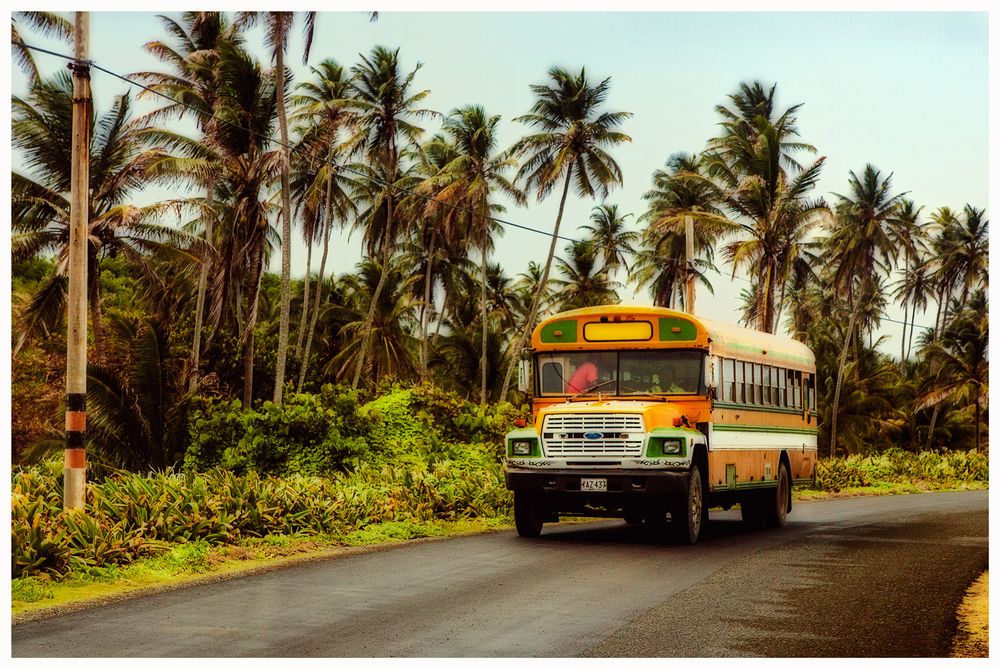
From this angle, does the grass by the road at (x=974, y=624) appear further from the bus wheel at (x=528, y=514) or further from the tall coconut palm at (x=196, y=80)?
the tall coconut palm at (x=196, y=80)

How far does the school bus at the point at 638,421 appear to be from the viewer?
47.8ft

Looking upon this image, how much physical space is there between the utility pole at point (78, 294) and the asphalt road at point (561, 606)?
2.76 meters

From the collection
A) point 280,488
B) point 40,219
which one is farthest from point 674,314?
point 40,219

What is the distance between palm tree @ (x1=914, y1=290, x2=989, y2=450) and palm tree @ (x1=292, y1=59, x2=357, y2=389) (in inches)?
913

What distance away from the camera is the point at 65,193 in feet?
97.0

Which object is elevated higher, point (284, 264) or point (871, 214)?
point (871, 214)

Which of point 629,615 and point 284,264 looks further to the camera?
point 284,264

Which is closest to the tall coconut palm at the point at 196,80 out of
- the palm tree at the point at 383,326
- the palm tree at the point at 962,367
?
the palm tree at the point at 383,326

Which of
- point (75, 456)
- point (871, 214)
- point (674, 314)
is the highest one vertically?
point (871, 214)

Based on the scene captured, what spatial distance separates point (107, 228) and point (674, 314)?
17539 mm

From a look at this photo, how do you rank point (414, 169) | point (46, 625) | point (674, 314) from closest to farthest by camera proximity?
1. point (46, 625)
2. point (674, 314)
3. point (414, 169)

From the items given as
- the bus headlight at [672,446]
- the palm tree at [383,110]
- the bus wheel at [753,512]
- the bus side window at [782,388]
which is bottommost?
the bus wheel at [753,512]

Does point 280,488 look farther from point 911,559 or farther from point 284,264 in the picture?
point 284,264

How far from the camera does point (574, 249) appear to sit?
5975 centimetres
